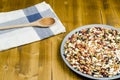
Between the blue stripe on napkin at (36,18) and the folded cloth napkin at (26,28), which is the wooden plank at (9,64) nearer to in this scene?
the folded cloth napkin at (26,28)

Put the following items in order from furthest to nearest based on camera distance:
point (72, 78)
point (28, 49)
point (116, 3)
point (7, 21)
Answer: point (116, 3), point (7, 21), point (28, 49), point (72, 78)

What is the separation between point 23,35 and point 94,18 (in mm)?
350

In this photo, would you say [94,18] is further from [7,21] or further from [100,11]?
[7,21]

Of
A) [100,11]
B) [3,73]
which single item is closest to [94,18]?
[100,11]

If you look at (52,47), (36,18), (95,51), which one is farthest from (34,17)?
(95,51)

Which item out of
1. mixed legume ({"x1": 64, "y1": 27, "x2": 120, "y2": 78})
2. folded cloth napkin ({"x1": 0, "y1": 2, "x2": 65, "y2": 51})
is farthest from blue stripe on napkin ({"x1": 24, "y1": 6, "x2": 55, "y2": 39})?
mixed legume ({"x1": 64, "y1": 27, "x2": 120, "y2": 78})

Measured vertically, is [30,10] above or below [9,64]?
above

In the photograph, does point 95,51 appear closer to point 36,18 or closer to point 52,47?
point 52,47

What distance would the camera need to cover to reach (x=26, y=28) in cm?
101

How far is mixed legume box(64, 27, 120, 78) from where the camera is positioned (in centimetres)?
82

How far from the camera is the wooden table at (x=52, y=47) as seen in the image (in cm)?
85

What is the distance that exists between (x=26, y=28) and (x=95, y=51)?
33cm

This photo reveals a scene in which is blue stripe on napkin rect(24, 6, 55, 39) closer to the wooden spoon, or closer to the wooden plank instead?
the wooden spoon

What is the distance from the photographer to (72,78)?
2.74 ft
